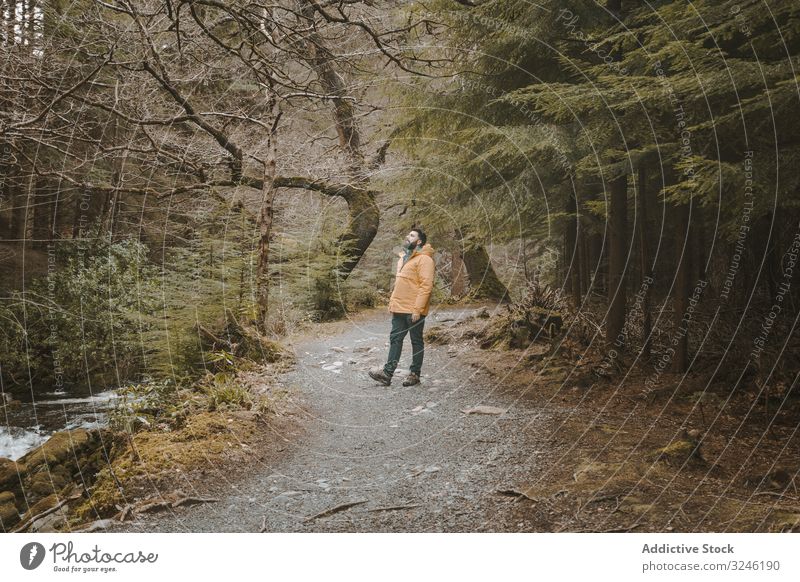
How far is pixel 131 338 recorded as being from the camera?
15.4 ft

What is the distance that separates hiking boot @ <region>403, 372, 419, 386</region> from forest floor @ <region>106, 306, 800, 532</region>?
0.04m

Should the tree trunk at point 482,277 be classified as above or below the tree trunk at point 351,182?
below

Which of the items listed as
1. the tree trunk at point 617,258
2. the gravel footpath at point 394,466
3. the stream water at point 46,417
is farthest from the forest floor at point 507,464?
the stream water at point 46,417

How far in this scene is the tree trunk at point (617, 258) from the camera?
3973mm

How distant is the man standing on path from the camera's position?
3.93 metres

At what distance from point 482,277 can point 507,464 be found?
354cm

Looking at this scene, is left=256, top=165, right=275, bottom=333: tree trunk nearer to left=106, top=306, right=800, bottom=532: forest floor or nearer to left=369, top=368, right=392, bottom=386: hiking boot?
left=106, top=306, right=800, bottom=532: forest floor

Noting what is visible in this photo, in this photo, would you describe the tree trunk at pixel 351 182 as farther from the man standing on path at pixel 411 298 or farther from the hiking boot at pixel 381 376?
the hiking boot at pixel 381 376

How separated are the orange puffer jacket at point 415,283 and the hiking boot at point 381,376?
54 cm

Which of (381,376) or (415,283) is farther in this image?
(415,283)

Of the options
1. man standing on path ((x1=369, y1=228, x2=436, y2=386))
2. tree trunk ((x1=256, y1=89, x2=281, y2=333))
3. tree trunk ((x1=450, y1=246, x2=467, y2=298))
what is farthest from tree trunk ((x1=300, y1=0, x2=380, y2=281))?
man standing on path ((x1=369, y1=228, x2=436, y2=386))

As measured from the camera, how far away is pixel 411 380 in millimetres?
3738

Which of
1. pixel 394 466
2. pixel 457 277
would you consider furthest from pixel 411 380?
pixel 457 277

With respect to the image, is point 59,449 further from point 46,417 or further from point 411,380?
point 411,380
